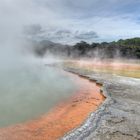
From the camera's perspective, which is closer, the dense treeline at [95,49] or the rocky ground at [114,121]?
the rocky ground at [114,121]

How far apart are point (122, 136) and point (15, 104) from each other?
586 cm

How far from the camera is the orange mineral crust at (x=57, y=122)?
311 inches

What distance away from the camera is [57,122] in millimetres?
9133

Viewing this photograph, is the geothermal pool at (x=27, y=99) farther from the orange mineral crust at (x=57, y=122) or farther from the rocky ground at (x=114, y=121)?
the rocky ground at (x=114, y=121)

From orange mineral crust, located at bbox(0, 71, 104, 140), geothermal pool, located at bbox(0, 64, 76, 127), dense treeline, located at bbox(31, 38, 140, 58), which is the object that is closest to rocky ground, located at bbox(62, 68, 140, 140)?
orange mineral crust, located at bbox(0, 71, 104, 140)

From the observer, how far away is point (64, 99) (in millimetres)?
13023

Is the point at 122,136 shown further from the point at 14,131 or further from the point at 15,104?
the point at 15,104

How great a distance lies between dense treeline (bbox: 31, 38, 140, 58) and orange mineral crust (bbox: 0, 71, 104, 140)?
30.3m

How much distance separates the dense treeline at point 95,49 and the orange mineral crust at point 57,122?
1194 inches

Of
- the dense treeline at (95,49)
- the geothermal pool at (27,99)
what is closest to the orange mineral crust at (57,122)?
the geothermal pool at (27,99)

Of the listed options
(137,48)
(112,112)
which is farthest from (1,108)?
(137,48)

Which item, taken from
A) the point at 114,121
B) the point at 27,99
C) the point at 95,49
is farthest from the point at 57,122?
the point at 95,49

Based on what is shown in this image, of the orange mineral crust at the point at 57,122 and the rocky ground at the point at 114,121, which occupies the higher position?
the rocky ground at the point at 114,121

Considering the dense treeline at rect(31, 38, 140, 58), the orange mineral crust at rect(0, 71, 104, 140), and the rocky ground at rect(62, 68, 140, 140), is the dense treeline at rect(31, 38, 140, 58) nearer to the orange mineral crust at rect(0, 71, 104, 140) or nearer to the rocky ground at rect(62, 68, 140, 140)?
the rocky ground at rect(62, 68, 140, 140)
